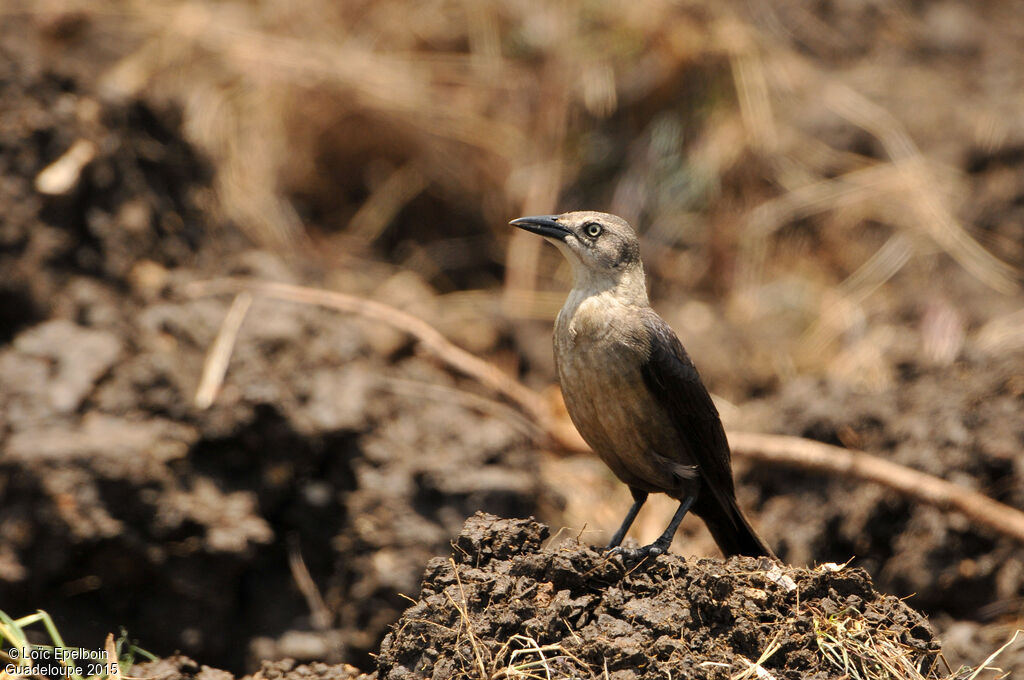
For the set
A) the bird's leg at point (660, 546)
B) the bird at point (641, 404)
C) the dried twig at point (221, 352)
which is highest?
the bird at point (641, 404)

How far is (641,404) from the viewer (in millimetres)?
4621

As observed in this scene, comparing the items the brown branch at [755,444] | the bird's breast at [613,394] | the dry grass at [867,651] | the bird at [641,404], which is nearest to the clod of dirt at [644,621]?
the dry grass at [867,651]

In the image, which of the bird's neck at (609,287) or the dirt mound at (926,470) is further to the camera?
the dirt mound at (926,470)

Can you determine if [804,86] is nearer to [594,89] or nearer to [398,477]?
[594,89]

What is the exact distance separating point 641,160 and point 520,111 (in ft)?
4.32

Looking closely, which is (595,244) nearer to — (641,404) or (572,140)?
(641,404)

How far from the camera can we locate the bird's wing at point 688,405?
4.64m

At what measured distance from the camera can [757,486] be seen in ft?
23.1

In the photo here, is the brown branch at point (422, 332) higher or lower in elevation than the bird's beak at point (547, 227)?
lower

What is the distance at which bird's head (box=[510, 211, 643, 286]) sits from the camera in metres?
5.07

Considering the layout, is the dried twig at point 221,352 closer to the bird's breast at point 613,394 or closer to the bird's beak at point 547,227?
the bird's beak at point 547,227

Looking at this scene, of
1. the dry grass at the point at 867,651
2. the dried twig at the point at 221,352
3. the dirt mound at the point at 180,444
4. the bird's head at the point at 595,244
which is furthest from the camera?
the dried twig at the point at 221,352

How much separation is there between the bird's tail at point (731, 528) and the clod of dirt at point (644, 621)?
80cm

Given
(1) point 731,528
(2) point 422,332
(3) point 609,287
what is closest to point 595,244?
(3) point 609,287
